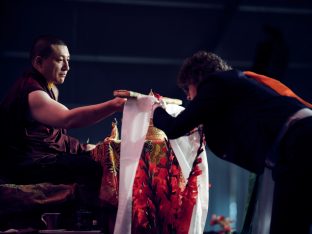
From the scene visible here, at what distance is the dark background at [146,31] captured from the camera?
19.3 ft

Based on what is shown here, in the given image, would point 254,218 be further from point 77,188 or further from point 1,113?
point 1,113

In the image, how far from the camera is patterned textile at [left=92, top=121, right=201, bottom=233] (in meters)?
2.58

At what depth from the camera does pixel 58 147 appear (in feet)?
8.73

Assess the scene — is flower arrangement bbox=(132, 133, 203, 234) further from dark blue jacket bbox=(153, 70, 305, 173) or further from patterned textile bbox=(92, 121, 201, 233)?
dark blue jacket bbox=(153, 70, 305, 173)

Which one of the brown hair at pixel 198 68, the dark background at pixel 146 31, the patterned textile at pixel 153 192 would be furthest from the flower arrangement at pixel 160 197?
the dark background at pixel 146 31

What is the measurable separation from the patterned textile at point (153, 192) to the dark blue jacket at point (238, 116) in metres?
0.52

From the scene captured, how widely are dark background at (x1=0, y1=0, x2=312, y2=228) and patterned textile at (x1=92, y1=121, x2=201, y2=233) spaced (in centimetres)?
299

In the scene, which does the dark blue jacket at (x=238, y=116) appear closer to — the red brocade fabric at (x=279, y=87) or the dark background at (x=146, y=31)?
the red brocade fabric at (x=279, y=87)

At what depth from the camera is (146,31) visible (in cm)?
623

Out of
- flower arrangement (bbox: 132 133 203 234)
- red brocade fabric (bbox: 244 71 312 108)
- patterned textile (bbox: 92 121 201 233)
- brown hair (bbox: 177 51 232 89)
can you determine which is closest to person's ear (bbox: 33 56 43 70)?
patterned textile (bbox: 92 121 201 233)

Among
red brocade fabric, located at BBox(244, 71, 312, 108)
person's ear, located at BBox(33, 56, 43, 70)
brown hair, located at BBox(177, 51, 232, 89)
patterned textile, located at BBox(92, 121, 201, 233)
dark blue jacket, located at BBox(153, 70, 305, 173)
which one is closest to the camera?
dark blue jacket, located at BBox(153, 70, 305, 173)

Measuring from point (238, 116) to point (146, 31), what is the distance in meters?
4.39

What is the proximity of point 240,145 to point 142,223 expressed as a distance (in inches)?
33.1

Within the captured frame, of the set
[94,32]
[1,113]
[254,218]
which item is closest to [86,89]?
[94,32]
